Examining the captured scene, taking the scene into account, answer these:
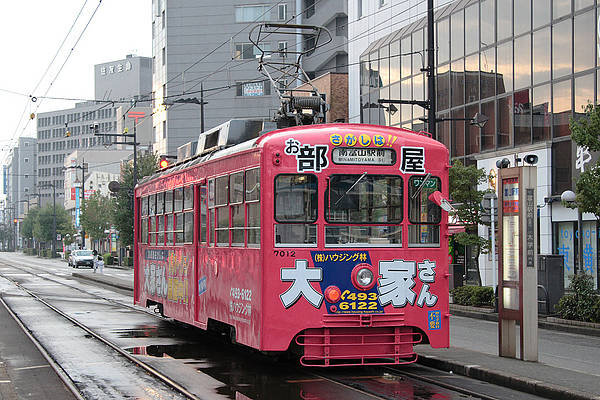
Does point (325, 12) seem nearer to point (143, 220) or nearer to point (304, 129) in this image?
point (143, 220)

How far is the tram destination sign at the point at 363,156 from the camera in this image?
1142 centimetres

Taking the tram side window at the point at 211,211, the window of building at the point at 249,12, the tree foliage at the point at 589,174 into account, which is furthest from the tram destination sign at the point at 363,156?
the window of building at the point at 249,12

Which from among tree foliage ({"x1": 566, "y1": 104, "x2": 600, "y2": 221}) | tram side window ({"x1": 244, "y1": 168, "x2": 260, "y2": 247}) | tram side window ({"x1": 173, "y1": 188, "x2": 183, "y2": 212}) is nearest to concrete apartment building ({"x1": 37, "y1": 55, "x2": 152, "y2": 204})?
tree foliage ({"x1": 566, "y1": 104, "x2": 600, "y2": 221})

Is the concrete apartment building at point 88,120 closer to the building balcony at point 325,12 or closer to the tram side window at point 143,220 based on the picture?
the building balcony at point 325,12

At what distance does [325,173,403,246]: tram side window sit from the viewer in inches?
445

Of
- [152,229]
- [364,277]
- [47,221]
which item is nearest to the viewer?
[364,277]

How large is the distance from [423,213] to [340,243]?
130cm

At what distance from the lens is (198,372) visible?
1212 cm

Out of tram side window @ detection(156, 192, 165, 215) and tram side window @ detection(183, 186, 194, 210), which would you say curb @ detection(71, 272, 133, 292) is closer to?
tram side window @ detection(156, 192, 165, 215)

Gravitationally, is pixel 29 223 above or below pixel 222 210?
above

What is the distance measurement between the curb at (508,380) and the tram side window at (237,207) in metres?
3.24

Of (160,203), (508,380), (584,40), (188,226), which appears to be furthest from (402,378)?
(584,40)

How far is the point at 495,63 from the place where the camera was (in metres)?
31.6

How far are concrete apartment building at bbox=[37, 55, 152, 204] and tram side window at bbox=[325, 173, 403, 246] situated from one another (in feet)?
354
